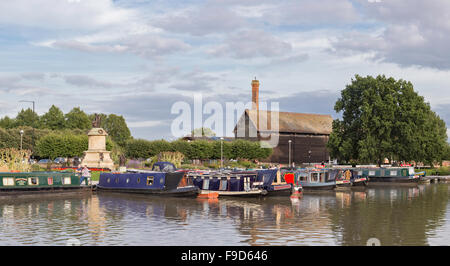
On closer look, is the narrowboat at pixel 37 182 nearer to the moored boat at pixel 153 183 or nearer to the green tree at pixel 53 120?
the moored boat at pixel 153 183

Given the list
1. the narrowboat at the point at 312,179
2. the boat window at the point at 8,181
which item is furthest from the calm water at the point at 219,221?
the narrowboat at the point at 312,179

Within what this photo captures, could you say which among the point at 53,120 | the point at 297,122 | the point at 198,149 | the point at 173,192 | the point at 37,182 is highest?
the point at 53,120

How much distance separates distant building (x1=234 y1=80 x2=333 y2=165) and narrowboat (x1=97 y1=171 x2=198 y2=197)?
6019cm

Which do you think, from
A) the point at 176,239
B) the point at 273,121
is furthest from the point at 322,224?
the point at 273,121

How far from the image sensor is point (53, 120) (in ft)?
391

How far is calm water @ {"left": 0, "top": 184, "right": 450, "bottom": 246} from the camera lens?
67.1ft

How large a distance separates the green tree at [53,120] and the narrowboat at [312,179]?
82.2 m

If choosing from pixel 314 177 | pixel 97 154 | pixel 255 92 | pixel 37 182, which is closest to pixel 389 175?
pixel 314 177

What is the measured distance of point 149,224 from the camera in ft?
79.9

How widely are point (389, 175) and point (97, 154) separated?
115 ft

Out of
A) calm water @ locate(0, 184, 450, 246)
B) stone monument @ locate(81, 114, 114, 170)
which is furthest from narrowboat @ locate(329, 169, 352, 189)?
stone monument @ locate(81, 114, 114, 170)

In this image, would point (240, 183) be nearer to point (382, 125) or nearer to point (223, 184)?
point (223, 184)

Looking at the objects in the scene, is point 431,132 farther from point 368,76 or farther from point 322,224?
point 322,224

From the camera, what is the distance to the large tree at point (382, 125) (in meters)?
66.3
